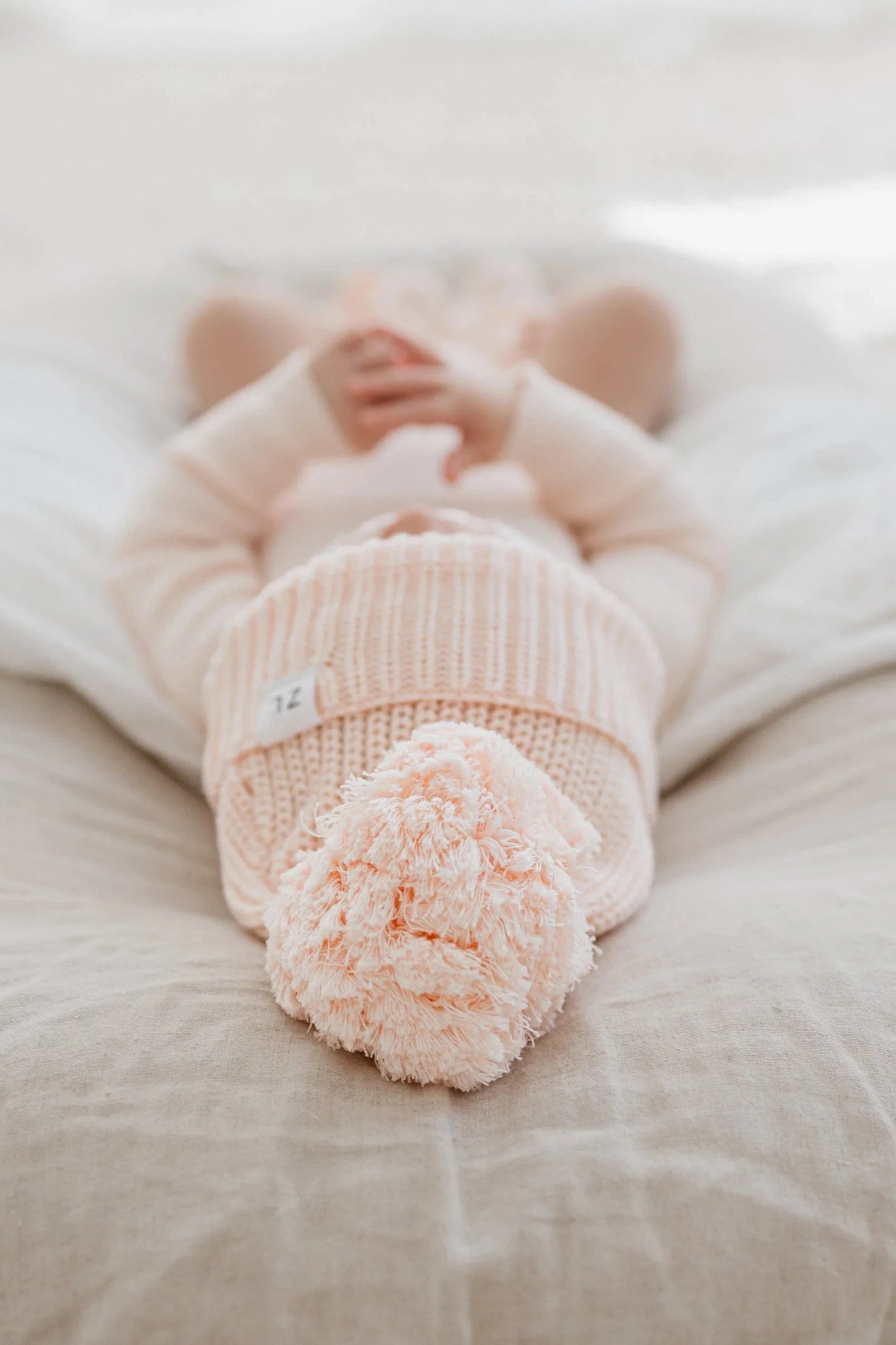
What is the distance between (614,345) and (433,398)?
34 centimetres

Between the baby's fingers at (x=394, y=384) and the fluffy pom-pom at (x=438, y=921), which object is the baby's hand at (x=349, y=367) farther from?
the fluffy pom-pom at (x=438, y=921)

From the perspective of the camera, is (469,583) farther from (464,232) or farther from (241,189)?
(241,189)

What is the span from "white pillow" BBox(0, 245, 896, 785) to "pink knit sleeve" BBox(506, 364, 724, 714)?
2.1 inches

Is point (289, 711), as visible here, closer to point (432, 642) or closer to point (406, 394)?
point (432, 642)

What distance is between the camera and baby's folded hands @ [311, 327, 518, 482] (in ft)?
3.08

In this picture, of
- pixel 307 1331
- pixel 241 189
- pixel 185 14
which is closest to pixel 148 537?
pixel 307 1331

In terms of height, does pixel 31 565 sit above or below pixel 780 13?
below

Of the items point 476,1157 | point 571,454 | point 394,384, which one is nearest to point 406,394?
point 394,384

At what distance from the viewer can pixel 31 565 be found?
899 millimetres

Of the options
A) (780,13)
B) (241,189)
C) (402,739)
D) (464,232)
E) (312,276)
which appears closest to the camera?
(402,739)

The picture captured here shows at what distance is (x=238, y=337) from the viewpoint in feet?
3.97

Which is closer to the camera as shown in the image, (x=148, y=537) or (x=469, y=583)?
(x=469, y=583)

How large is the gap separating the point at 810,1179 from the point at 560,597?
0.35m

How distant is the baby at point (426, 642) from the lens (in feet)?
1.51
